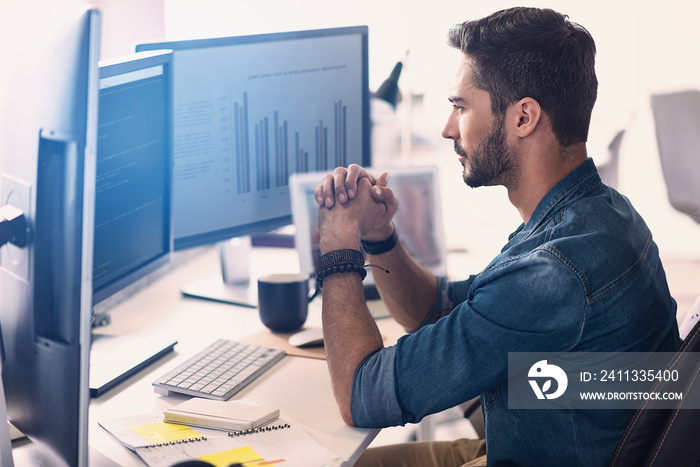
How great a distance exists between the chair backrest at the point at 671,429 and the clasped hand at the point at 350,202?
1.74 feet

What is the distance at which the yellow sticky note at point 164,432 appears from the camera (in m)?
0.93

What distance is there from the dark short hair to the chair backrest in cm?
39

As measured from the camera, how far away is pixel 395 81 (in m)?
1.81

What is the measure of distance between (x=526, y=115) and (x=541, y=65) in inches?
3.1

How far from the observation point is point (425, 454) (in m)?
1.33

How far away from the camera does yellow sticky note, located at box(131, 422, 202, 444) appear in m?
0.93

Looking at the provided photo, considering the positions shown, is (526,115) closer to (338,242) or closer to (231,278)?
(338,242)

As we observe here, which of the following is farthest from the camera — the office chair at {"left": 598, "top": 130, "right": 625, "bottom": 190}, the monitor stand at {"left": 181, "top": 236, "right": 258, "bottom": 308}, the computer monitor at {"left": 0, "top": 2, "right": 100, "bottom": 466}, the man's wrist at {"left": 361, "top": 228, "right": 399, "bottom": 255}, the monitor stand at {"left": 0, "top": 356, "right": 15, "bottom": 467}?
the office chair at {"left": 598, "top": 130, "right": 625, "bottom": 190}

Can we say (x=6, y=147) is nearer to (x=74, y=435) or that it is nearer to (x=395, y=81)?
(x=74, y=435)

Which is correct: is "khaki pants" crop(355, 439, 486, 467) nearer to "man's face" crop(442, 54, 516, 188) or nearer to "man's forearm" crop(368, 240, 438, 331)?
"man's forearm" crop(368, 240, 438, 331)

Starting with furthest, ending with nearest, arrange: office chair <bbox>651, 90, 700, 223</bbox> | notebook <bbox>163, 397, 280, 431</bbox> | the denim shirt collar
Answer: office chair <bbox>651, 90, 700, 223</bbox> < the denim shirt collar < notebook <bbox>163, 397, 280, 431</bbox>

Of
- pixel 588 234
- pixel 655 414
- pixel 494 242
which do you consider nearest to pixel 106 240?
pixel 588 234

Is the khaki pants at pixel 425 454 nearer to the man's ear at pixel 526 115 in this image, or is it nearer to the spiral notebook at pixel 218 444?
the spiral notebook at pixel 218 444

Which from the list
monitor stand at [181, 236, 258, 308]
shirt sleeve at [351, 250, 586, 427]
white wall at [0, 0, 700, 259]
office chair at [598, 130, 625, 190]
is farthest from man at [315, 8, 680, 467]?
white wall at [0, 0, 700, 259]
